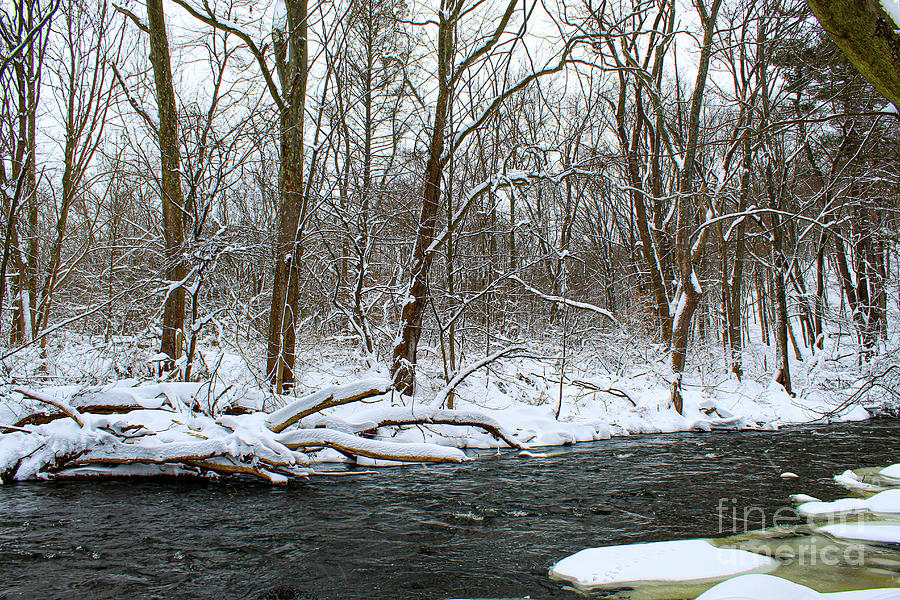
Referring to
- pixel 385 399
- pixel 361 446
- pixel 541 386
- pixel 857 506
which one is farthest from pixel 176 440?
pixel 541 386

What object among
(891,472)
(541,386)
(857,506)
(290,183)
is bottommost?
(891,472)

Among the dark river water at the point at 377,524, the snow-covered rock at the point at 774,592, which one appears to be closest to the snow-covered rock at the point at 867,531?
Result: the dark river water at the point at 377,524

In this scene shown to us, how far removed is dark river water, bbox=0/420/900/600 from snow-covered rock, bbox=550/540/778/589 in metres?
0.22

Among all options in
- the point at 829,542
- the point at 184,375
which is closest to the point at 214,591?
the point at 829,542

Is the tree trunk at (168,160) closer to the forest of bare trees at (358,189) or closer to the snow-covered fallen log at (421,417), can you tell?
the forest of bare trees at (358,189)

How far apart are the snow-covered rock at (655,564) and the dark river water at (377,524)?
223mm

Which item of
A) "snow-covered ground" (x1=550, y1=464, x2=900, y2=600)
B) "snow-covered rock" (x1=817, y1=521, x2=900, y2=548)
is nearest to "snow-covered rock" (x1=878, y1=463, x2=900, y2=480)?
"snow-covered ground" (x1=550, y1=464, x2=900, y2=600)

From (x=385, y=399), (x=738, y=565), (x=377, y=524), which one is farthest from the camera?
(x=385, y=399)

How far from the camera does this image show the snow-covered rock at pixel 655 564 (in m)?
3.62

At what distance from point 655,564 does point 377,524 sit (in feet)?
8.08

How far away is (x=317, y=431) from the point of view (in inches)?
276

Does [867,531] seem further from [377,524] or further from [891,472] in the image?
[377,524]

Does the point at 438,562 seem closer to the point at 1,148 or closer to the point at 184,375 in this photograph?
the point at 184,375

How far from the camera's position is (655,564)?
151 inches
